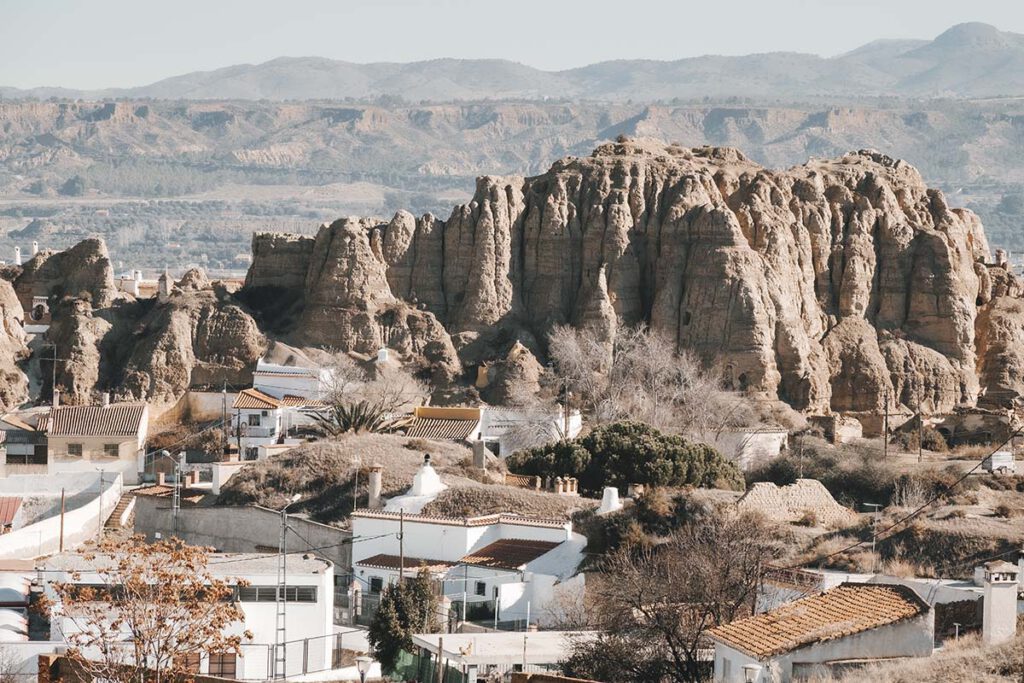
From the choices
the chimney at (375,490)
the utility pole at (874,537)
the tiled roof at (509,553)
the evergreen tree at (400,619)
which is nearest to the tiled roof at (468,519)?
the tiled roof at (509,553)

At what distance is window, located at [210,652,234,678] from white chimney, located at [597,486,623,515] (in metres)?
14.4

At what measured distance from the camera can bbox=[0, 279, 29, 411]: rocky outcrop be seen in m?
76.2

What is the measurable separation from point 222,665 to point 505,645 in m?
4.51

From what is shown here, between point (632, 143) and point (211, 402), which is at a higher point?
point (632, 143)

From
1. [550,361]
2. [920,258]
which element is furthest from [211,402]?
[920,258]

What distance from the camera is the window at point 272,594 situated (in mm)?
40469

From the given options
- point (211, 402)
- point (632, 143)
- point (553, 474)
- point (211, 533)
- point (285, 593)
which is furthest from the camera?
point (632, 143)

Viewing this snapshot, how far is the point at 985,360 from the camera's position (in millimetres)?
87125

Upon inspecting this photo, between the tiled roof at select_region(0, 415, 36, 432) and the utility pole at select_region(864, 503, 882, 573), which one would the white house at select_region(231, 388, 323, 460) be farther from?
the utility pole at select_region(864, 503, 882, 573)

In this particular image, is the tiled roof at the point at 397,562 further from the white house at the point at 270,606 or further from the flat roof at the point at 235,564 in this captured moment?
the white house at the point at 270,606

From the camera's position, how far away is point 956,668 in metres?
28.0

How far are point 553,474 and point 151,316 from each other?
25.4 metres

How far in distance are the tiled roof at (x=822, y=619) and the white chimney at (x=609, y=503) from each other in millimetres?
17326

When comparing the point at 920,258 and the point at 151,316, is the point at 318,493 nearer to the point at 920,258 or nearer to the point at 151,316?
the point at 151,316
